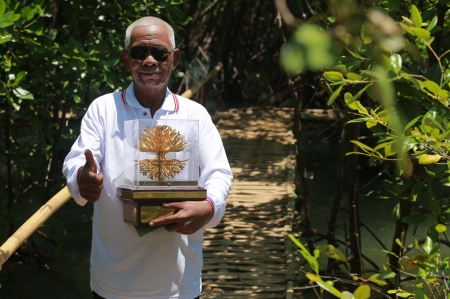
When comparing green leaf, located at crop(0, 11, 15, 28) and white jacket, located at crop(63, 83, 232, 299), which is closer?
white jacket, located at crop(63, 83, 232, 299)

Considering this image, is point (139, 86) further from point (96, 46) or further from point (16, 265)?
point (16, 265)

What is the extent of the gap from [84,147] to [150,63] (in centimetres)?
30

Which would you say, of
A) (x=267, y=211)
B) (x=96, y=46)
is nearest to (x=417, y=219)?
(x=267, y=211)

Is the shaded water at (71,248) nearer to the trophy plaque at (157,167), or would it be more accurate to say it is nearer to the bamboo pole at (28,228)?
the bamboo pole at (28,228)

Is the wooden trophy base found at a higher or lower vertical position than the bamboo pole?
higher

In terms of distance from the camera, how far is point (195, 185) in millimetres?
2100

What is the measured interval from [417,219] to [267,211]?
5.96 feet

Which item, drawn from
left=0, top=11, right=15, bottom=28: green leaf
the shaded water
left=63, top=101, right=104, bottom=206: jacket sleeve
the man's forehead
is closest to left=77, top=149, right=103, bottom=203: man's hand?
left=63, top=101, right=104, bottom=206: jacket sleeve

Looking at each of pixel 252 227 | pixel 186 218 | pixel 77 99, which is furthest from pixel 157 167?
pixel 252 227

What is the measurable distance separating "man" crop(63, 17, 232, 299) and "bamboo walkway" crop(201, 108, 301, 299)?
1.41m

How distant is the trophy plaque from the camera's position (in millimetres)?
2002

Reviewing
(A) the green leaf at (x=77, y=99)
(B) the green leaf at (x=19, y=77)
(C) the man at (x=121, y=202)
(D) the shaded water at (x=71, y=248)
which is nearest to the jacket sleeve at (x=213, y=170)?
(C) the man at (x=121, y=202)

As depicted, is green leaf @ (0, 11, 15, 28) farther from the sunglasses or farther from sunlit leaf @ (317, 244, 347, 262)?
sunlit leaf @ (317, 244, 347, 262)

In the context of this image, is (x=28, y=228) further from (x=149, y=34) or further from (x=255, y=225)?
(x=255, y=225)
